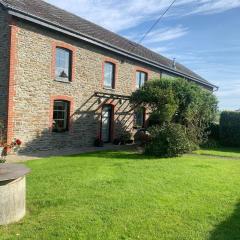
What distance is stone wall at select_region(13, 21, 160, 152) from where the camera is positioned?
14883 millimetres

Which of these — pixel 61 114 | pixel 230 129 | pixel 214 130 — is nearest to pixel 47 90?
pixel 61 114

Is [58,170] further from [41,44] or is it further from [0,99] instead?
[41,44]

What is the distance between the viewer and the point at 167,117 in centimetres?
1742

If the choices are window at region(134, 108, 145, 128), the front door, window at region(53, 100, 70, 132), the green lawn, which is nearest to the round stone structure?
the green lawn

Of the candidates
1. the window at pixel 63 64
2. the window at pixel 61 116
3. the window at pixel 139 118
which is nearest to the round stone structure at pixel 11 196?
the window at pixel 61 116

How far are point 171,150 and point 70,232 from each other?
9.87 metres

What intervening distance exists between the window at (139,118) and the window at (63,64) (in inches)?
272

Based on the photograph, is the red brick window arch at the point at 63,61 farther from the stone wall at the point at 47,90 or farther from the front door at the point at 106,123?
the front door at the point at 106,123

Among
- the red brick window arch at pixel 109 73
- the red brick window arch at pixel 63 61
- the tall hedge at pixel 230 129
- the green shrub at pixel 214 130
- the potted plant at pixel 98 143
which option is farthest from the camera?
the green shrub at pixel 214 130

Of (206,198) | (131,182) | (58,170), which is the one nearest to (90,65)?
(58,170)

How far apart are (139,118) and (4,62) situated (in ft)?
37.3

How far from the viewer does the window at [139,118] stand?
76.6 ft

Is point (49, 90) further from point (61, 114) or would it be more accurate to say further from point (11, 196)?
point (11, 196)

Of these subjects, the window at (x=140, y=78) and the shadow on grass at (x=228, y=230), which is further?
the window at (x=140, y=78)
